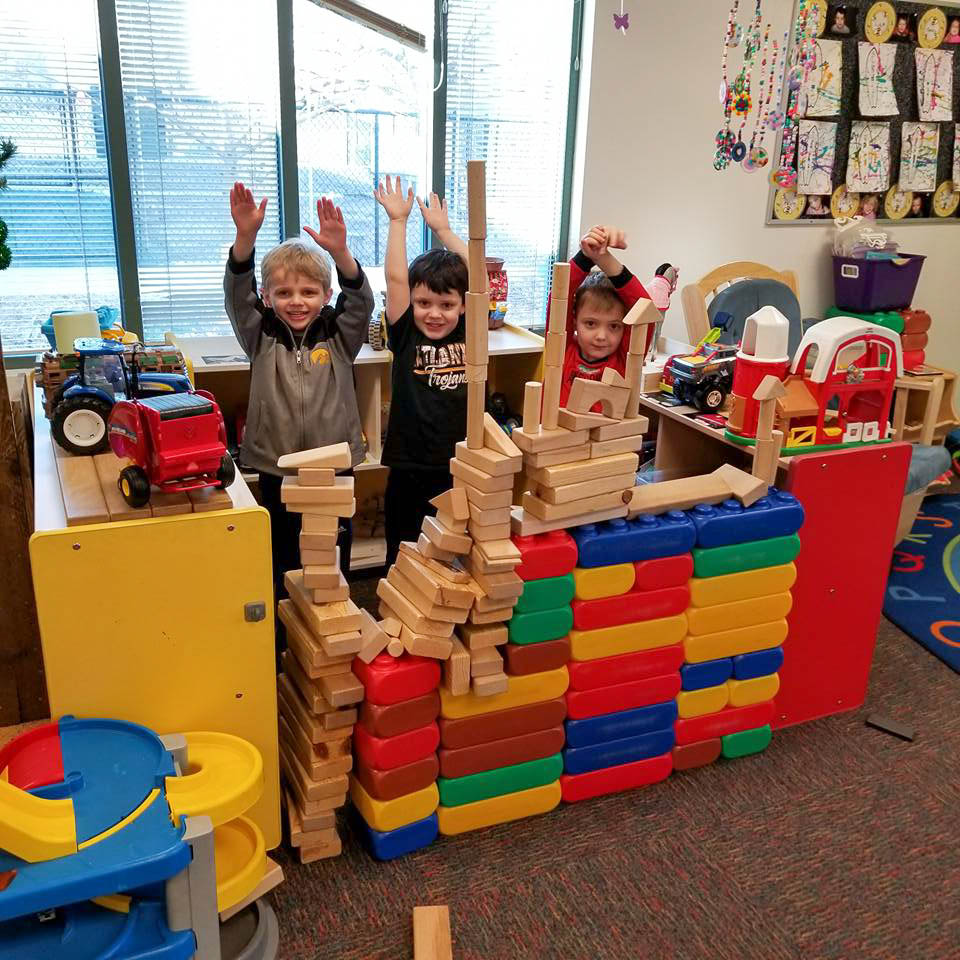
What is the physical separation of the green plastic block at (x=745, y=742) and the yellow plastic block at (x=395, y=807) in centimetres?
79

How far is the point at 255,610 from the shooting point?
1.72m

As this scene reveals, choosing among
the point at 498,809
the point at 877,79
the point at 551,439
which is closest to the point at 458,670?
the point at 498,809

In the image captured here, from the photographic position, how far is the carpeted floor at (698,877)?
1825 mm

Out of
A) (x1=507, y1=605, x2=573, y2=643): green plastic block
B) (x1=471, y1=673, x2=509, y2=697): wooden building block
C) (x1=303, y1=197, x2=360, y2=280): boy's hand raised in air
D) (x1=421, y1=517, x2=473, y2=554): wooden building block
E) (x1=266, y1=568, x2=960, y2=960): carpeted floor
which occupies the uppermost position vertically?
(x1=303, y1=197, x2=360, y2=280): boy's hand raised in air

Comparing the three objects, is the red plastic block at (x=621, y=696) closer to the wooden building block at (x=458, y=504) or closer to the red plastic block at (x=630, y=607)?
the red plastic block at (x=630, y=607)

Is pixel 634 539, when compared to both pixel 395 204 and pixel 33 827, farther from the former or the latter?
pixel 33 827

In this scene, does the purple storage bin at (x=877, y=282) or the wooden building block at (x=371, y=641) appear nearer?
the wooden building block at (x=371, y=641)

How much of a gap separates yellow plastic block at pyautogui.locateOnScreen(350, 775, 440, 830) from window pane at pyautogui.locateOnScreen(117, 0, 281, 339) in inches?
84.7

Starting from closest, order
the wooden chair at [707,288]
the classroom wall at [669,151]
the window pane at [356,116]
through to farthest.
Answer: the window pane at [356,116] < the wooden chair at [707,288] < the classroom wall at [669,151]

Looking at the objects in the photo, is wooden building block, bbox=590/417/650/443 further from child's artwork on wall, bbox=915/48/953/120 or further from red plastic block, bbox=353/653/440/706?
child's artwork on wall, bbox=915/48/953/120

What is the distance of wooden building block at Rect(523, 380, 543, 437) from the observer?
1.84 meters

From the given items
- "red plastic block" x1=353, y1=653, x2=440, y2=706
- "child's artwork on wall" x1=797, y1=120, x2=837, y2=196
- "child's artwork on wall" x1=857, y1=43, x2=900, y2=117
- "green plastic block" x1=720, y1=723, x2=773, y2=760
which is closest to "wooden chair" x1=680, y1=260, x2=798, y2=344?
"child's artwork on wall" x1=797, y1=120, x2=837, y2=196

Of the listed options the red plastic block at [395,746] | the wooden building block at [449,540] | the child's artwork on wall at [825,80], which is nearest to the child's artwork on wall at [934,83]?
the child's artwork on wall at [825,80]

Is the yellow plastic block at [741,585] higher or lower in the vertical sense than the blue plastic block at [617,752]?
higher
